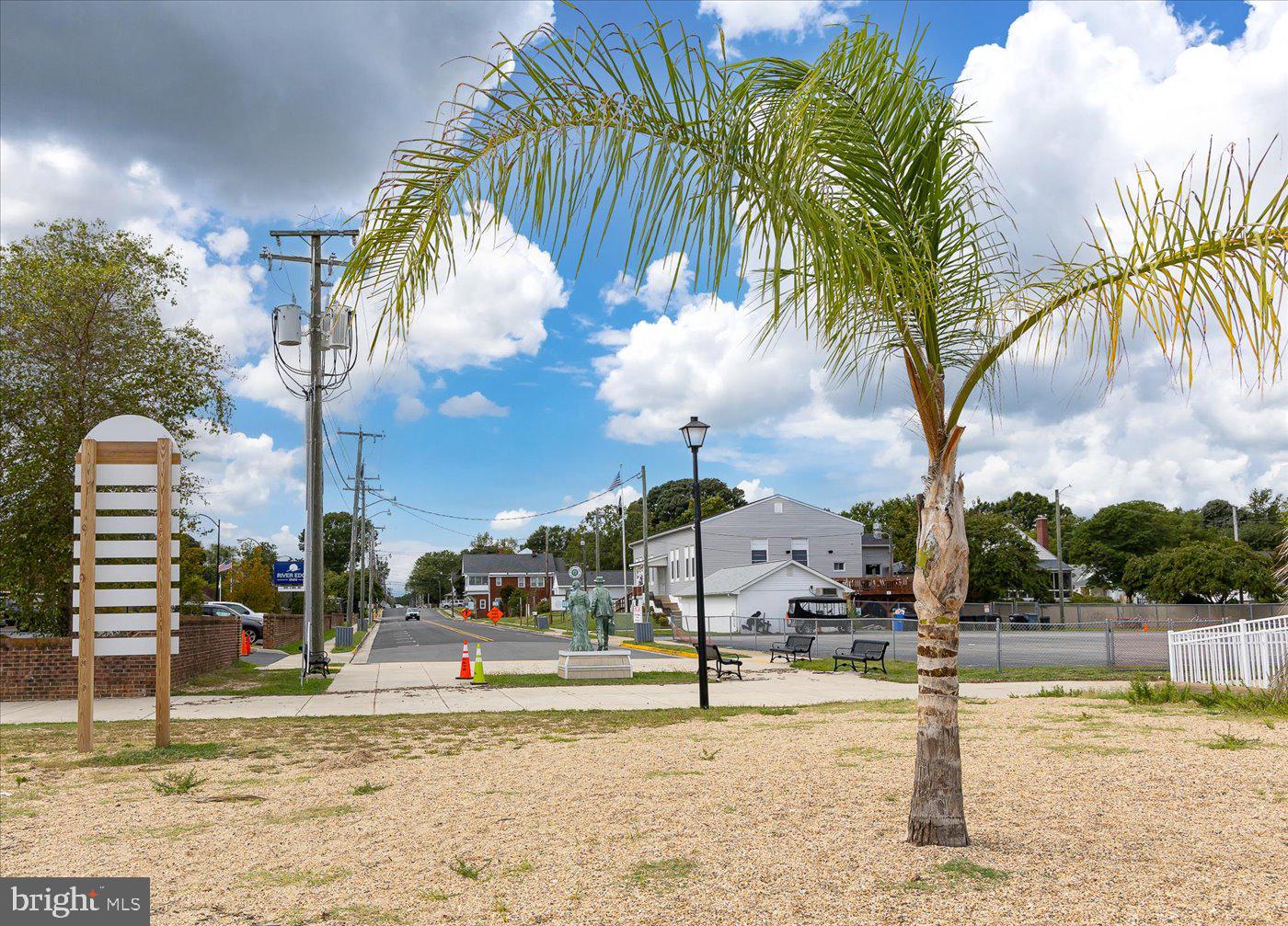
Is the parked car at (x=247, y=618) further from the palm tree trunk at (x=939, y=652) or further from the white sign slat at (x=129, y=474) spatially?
the palm tree trunk at (x=939, y=652)

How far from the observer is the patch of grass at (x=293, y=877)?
4.93 meters

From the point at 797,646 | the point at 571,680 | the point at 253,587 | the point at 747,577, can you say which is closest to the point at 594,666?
the point at 571,680

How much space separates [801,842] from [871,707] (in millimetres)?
8334

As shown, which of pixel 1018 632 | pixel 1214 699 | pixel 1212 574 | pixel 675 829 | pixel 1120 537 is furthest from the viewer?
pixel 1120 537

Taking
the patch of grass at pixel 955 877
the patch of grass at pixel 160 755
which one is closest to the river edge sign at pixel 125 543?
the patch of grass at pixel 160 755

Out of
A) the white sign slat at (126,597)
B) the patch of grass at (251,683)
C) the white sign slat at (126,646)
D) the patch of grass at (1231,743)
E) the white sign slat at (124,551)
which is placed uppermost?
the white sign slat at (124,551)

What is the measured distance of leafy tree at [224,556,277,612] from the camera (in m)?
41.4

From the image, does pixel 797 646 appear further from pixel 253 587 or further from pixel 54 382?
pixel 253 587

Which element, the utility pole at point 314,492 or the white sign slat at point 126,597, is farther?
the utility pole at point 314,492

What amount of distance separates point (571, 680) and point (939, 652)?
1489cm

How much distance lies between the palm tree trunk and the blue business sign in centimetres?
2645

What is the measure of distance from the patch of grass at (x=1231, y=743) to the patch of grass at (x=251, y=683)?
46.3 feet

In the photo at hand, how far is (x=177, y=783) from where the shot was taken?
25.2ft

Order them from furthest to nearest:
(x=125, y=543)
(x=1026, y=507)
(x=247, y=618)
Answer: (x=1026, y=507) → (x=247, y=618) → (x=125, y=543)
